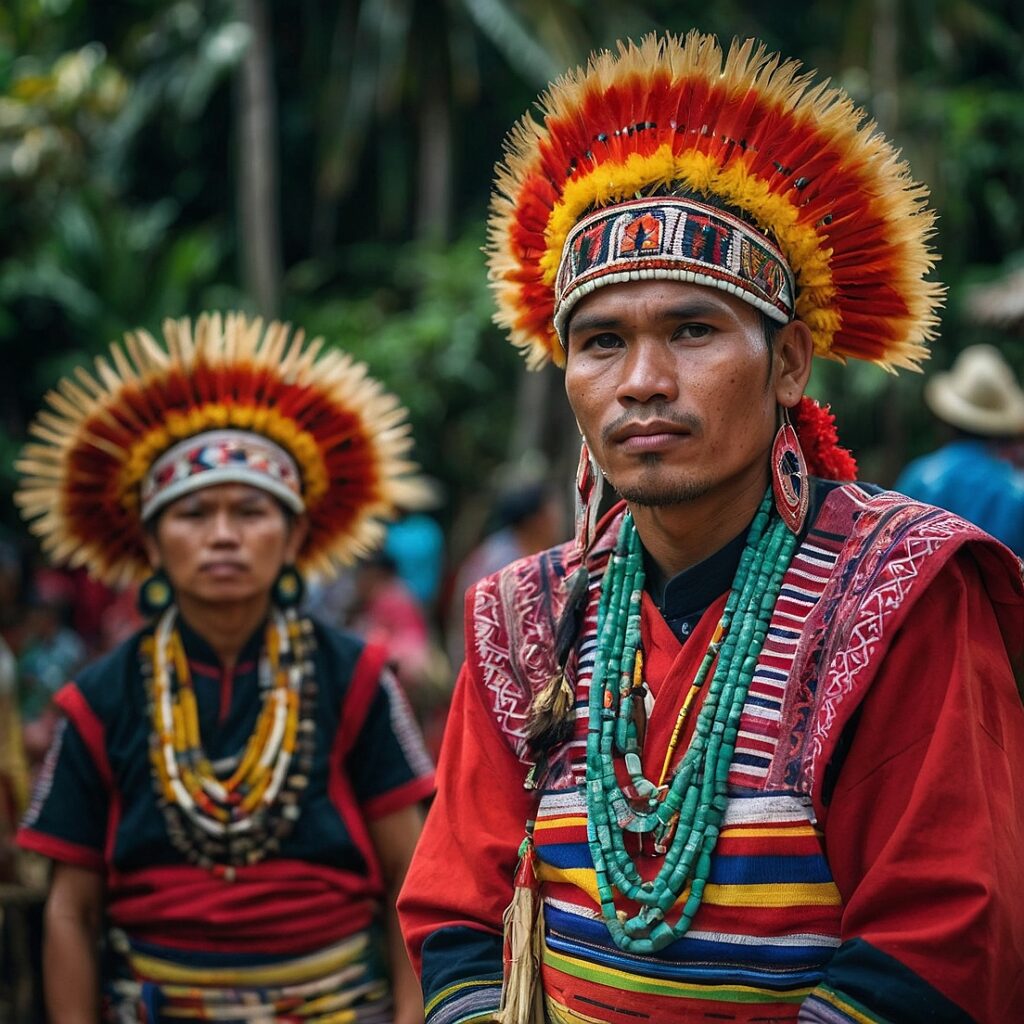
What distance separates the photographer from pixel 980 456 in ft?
19.3

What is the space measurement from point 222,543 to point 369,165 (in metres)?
16.3

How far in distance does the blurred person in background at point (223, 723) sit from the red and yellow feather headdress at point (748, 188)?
1648 mm

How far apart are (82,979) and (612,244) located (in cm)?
241

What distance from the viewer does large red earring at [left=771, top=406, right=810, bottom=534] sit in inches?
91.3

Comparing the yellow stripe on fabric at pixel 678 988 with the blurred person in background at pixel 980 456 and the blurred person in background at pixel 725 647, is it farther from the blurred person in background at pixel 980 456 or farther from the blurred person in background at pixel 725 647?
the blurred person in background at pixel 980 456

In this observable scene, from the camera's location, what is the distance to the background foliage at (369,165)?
13.5 meters

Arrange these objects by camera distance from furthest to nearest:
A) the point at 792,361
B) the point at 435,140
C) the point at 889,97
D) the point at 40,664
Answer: the point at 435,140, the point at 889,97, the point at 40,664, the point at 792,361

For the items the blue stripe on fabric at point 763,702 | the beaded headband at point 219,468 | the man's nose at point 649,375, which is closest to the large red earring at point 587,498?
the man's nose at point 649,375

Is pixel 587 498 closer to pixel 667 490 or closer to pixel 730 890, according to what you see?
pixel 667 490

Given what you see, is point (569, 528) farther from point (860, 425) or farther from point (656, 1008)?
point (656, 1008)

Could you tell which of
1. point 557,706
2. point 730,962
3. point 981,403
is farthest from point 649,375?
point 981,403

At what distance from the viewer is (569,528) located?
42.2ft

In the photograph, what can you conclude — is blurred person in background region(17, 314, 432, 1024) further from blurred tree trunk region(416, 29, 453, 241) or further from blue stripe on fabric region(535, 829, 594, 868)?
blurred tree trunk region(416, 29, 453, 241)

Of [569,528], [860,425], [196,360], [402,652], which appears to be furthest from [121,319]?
[196,360]
